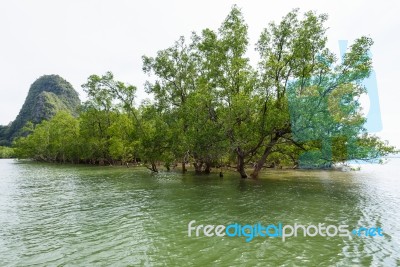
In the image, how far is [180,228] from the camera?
40.3 feet

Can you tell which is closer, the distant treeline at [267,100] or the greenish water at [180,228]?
the greenish water at [180,228]

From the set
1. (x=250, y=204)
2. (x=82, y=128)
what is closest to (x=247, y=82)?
(x=250, y=204)

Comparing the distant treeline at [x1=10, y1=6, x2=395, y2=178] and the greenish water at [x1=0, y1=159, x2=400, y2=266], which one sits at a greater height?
the distant treeline at [x1=10, y1=6, x2=395, y2=178]

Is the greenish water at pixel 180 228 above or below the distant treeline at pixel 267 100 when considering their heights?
below

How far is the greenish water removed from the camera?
29.3 ft

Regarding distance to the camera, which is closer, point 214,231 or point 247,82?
point 214,231

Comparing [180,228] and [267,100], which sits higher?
[267,100]

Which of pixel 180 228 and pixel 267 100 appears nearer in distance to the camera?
pixel 180 228

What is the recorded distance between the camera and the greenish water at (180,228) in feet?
29.3

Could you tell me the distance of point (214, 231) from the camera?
11836mm

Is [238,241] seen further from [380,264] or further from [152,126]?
[152,126]

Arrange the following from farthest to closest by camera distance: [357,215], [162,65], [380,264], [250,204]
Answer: [162,65]
[250,204]
[357,215]
[380,264]

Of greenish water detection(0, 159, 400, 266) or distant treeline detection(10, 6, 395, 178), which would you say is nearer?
greenish water detection(0, 159, 400, 266)

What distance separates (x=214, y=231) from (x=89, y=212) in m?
8.53
